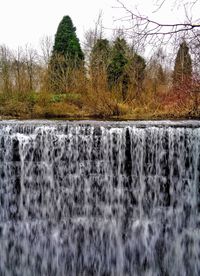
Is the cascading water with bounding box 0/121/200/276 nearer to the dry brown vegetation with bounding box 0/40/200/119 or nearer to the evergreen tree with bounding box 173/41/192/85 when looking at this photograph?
the evergreen tree with bounding box 173/41/192/85

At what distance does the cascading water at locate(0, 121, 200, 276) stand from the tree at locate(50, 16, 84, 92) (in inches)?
433

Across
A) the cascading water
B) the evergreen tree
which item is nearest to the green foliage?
the cascading water

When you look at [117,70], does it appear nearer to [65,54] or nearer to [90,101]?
[90,101]

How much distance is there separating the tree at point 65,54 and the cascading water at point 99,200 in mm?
10988

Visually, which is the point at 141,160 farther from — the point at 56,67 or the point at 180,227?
the point at 56,67

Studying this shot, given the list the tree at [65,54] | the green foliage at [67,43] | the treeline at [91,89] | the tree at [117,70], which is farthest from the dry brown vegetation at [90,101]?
the green foliage at [67,43]

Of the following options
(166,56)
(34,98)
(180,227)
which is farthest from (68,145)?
(34,98)

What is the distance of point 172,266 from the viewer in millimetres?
5629

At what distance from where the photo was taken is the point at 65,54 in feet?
63.6

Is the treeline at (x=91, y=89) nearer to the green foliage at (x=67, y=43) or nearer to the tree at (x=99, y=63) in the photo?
the tree at (x=99, y=63)

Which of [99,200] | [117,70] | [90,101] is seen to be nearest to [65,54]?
[117,70]

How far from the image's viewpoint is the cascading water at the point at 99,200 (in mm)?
5699

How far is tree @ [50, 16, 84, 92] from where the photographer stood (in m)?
17.0

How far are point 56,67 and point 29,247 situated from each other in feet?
46.7
